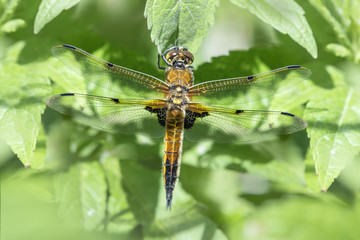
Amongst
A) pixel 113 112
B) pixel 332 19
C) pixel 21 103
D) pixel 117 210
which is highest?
pixel 332 19

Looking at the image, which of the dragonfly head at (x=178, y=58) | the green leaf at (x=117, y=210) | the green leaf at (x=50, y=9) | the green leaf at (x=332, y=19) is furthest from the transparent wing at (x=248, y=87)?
the green leaf at (x=50, y=9)

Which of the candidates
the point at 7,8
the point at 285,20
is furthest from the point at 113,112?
the point at 285,20

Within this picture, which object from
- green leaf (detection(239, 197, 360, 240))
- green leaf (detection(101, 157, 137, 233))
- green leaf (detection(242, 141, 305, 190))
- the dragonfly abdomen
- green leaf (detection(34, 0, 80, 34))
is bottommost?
green leaf (detection(239, 197, 360, 240))

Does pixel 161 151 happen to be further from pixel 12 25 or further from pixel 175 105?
pixel 12 25

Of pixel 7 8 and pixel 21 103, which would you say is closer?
pixel 21 103

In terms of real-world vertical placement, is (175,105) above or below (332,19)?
below

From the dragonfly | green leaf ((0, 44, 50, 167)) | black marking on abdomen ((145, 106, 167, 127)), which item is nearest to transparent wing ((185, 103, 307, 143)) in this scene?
the dragonfly

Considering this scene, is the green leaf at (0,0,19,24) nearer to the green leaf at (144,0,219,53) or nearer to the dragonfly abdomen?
the green leaf at (144,0,219,53)
